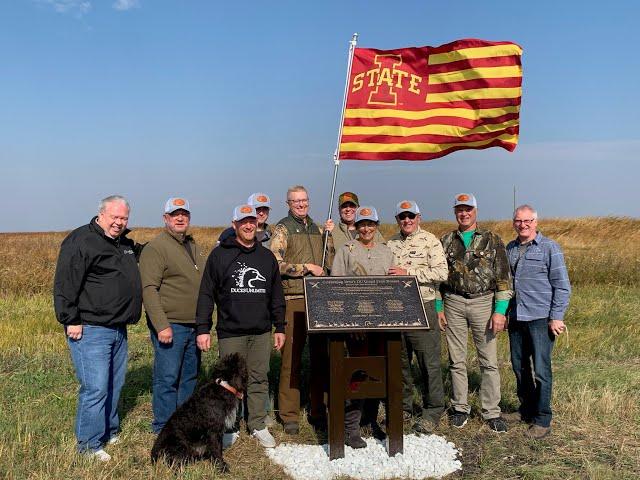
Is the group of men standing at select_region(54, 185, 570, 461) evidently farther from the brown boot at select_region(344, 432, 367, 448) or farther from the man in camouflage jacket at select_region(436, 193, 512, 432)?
the brown boot at select_region(344, 432, 367, 448)

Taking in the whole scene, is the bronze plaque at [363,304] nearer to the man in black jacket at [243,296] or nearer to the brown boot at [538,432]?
the man in black jacket at [243,296]

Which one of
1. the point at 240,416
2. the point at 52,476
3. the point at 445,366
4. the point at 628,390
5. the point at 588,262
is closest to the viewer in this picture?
the point at 52,476

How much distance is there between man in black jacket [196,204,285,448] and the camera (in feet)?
17.2

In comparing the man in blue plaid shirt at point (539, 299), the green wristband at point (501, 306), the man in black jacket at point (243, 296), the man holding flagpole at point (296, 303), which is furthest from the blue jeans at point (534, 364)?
the man in black jacket at point (243, 296)

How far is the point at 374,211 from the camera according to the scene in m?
5.32

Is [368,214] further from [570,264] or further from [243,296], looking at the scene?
[570,264]

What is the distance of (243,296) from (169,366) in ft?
3.50

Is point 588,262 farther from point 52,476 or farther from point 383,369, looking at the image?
point 52,476

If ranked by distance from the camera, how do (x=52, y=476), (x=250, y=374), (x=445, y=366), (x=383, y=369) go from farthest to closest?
(x=445, y=366)
(x=250, y=374)
(x=383, y=369)
(x=52, y=476)

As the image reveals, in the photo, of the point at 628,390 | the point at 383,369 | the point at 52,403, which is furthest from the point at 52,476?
the point at 628,390

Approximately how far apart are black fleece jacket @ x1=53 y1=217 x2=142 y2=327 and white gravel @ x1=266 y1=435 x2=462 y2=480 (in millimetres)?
2092

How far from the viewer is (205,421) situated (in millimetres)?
4621

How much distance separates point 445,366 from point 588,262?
1147 centimetres

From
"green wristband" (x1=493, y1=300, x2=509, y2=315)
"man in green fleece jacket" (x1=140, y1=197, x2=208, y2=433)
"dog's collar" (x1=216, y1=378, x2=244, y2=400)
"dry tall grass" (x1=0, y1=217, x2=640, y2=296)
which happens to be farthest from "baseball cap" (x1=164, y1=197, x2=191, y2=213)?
"dry tall grass" (x1=0, y1=217, x2=640, y2=296)
